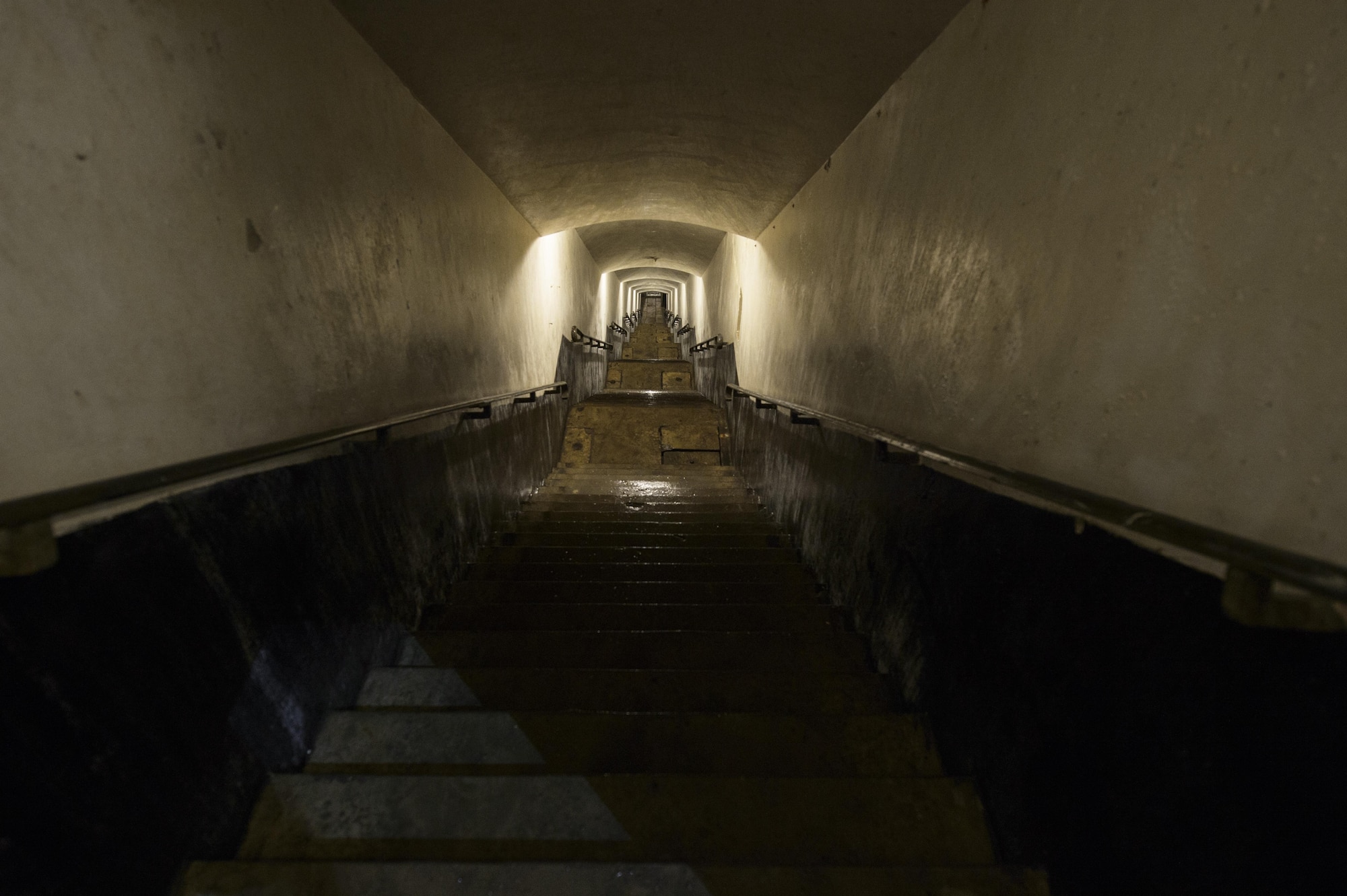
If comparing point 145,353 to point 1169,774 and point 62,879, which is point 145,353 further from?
point 1169,774

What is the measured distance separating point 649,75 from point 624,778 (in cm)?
296

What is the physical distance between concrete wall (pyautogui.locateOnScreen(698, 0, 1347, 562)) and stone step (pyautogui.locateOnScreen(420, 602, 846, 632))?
118 centimetres

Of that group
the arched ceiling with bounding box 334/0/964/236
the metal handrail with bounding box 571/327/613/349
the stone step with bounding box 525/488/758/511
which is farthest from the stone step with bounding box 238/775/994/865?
the metal handrail with bounding box 571/327/613/349

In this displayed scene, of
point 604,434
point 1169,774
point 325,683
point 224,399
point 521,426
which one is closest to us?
point 1169,774

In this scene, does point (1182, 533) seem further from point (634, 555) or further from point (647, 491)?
point (647, 491)

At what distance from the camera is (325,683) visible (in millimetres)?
1804

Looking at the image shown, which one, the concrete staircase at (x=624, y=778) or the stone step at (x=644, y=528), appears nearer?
the concrete staircase at (x=624, y=778)

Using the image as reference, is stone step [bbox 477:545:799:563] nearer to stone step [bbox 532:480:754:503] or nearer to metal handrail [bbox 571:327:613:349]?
stone step [bbox 532:480:754:503]

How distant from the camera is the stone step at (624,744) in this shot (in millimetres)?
1679

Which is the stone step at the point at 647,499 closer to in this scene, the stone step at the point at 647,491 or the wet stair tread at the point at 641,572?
the stone step at the point at 647,491

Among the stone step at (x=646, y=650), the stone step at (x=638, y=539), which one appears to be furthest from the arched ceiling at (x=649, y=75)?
the stone step at (x=638, y=539)

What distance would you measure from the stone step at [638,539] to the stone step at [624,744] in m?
1.97

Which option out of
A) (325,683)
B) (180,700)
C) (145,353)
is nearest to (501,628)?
(325,683)

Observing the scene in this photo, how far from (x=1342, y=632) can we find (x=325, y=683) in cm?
249
